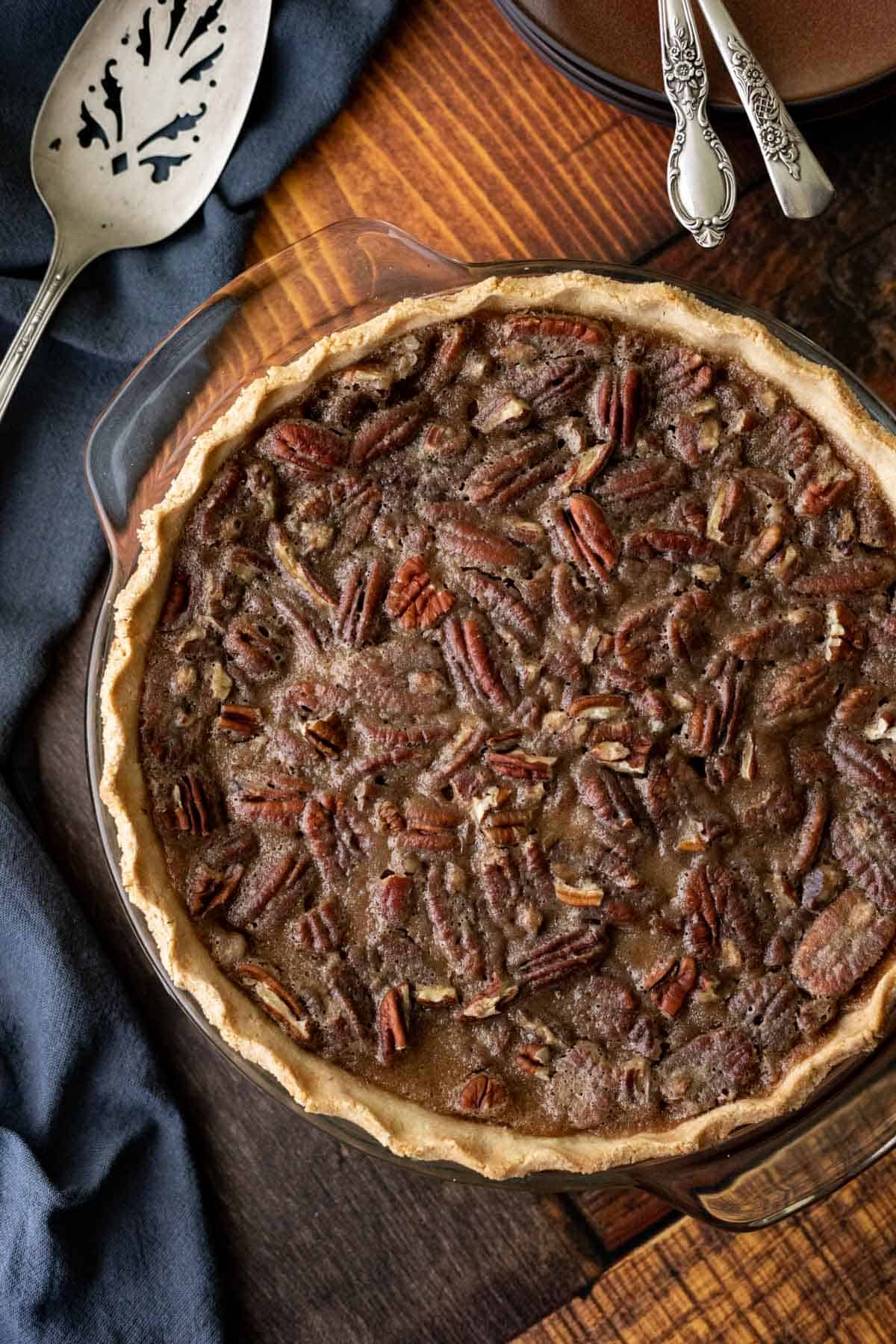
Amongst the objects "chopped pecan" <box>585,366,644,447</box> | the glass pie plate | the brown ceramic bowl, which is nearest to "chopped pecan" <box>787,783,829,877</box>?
the glass pie plate

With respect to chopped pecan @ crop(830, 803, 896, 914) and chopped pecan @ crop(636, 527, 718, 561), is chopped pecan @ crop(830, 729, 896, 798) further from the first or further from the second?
chopped pecan @ crop(636, 527, 718, 561)

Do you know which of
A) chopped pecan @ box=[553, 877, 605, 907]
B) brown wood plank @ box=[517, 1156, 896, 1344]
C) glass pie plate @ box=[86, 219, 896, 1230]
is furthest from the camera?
brown wood plank @ box=[517, 1156, 896, 1344]

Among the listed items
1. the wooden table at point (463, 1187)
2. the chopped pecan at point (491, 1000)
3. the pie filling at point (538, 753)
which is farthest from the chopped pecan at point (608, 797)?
the wooden table at point (463, 1187)

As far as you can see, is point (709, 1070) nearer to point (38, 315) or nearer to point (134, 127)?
point (38, 315)

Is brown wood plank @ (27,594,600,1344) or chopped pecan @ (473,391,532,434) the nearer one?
chopped pecan @ (473,391,532,434)

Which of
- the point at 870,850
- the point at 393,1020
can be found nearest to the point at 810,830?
the point at 870,850

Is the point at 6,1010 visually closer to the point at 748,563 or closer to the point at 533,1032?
the point at 533,1032

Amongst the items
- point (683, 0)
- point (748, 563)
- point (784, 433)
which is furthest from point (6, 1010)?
point (683, 0)
